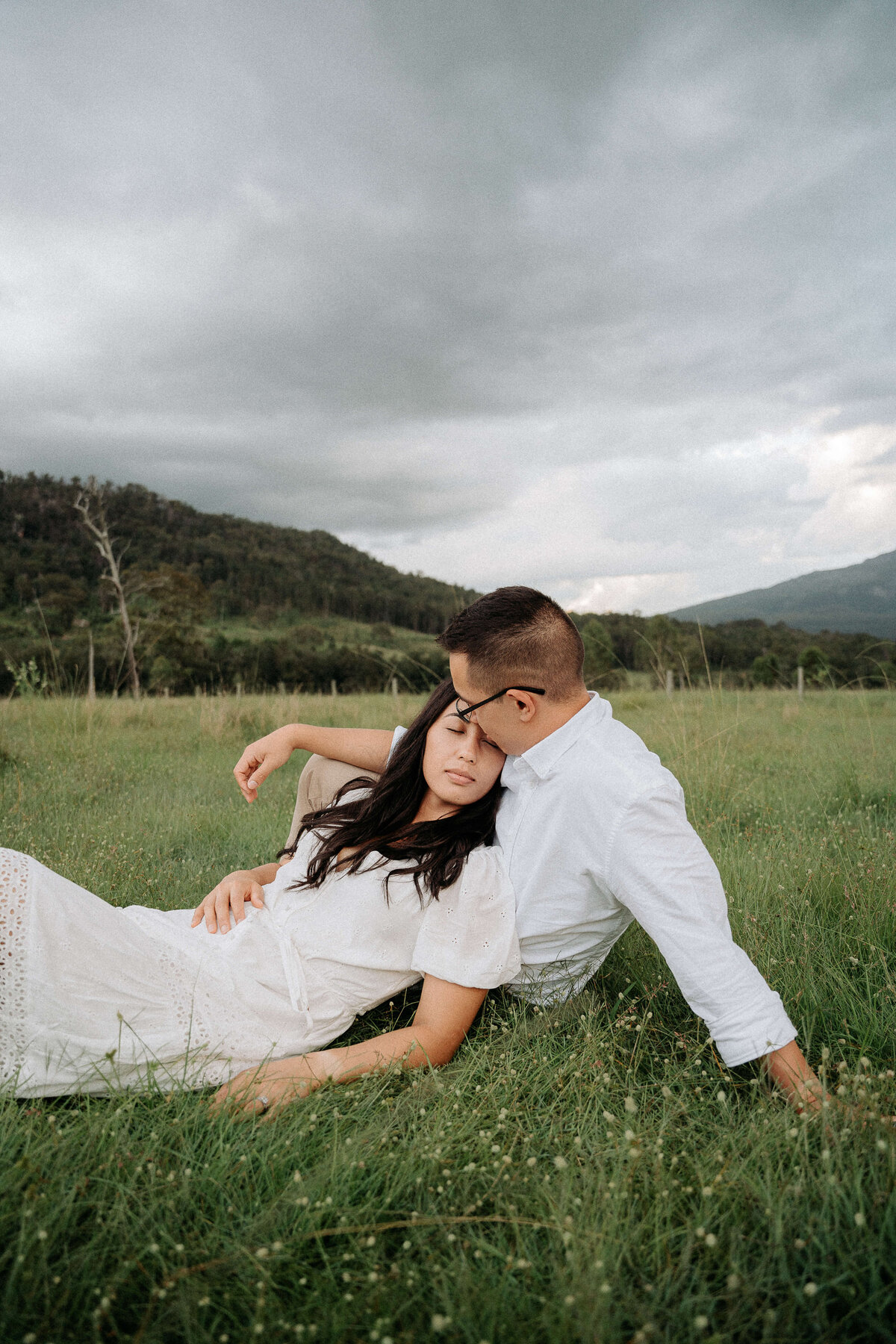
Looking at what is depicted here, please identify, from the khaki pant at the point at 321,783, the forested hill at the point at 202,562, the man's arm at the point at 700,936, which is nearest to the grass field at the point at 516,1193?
the man's arm at the point at 700,936

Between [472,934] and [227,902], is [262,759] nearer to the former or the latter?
[227,902]

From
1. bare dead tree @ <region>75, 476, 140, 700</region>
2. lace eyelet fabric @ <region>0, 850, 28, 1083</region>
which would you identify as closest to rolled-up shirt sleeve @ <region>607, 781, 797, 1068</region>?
lace eyelet fabric @ <region>0, 850, 28, 1083</region>

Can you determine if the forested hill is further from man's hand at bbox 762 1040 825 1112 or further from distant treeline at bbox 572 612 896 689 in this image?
man's hand at bbox 762 1040 825 1112

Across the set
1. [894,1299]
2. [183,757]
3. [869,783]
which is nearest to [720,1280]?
[894,1299]

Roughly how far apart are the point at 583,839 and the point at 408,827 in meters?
0.71

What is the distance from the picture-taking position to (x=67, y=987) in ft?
6.31

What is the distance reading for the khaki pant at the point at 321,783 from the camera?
293 cm

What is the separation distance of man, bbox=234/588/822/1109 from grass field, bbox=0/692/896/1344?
9.7 inches

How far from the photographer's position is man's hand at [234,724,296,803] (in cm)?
263

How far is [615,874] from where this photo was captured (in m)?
1.87

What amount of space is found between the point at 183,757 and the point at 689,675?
5610 millimetres

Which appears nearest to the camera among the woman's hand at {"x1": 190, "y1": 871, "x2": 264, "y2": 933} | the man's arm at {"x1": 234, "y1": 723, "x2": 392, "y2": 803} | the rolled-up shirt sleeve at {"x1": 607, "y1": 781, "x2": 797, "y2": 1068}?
the rolled-up shirt sleeve at {"x1": 607, "y1": 781, "x2": 797, "y2": 1068}

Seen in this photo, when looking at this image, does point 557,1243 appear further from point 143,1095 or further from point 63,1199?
point 143,1095

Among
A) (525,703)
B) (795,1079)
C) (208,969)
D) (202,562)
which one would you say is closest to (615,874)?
(525,703)
